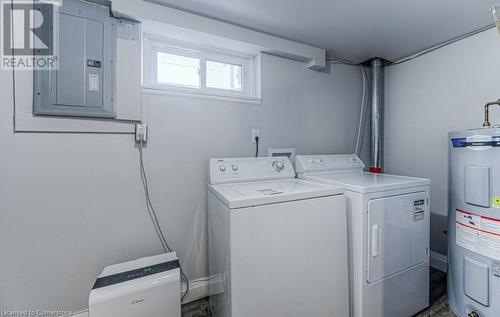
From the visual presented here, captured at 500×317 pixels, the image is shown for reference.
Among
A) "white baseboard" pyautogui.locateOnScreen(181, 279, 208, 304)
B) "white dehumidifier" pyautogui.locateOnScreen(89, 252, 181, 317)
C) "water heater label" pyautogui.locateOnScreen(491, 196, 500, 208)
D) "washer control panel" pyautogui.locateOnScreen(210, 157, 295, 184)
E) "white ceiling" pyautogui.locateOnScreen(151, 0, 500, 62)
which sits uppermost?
"white ceiling" pyautogui.locateOnScreen(151, 0, 500, 62)

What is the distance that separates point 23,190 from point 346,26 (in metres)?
2.47

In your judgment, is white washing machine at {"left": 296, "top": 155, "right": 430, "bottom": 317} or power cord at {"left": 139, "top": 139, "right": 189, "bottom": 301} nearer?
white washing machine at {"left": 296, "top": 155, "right": 430, "bottom": 317}

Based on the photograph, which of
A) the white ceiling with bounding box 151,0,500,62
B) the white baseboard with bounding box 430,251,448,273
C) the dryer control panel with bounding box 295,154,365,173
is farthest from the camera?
the white baseboard with bounding box 430,251,448,273

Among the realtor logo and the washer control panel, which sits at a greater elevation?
the realtor logo

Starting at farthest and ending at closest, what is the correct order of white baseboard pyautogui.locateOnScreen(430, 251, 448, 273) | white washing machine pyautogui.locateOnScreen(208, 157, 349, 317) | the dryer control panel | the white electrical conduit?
the white electrical conduit < white baseboard pyautogui.locateOnScreen(430, 251, 448, 273) < the dryer control panel < white washing machine pyautogui.locateOnScreen(208, 157, 349, 317)

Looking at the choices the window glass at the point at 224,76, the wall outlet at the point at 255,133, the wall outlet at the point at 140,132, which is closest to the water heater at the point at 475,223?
the wall outlet at the point at 255,133

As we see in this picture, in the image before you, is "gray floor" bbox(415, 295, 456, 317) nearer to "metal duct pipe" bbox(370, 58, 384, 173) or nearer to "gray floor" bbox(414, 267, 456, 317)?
"gray floor" bbox(414, 267, 456, 317)

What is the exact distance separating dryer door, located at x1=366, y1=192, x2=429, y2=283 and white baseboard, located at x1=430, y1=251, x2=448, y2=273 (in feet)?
2.59

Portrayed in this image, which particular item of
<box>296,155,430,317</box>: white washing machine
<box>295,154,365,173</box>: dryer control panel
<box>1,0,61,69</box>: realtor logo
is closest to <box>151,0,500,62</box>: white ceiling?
<box>1,0,61,69</box>: realtor logo

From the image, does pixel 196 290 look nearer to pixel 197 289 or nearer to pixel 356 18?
pixel 197 289

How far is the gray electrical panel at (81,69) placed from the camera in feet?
4.18

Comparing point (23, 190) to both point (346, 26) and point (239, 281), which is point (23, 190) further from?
point (346, 26)

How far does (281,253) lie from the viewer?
112cm

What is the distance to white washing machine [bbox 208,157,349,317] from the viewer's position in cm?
104
